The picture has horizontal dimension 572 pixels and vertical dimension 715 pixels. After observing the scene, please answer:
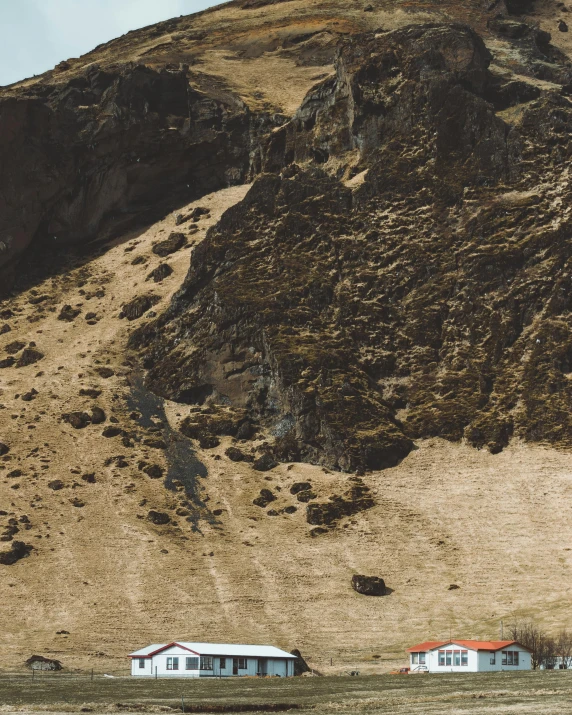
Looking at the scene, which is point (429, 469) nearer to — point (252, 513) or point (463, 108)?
point (252, 513)

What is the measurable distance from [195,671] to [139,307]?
7443cm

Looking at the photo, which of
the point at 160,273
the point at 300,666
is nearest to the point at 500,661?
the point at 300,666

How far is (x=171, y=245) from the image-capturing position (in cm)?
16550

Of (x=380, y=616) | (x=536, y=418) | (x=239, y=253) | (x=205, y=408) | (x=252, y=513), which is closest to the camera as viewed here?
(x=380, y=616)

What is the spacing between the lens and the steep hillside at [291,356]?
106 metres

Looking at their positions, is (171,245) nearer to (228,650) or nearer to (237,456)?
(237,456)

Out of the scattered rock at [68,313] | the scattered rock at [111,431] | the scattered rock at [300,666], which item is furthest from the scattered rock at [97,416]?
the scattered rock at [300,666]

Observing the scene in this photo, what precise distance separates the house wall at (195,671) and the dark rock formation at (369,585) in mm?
19171

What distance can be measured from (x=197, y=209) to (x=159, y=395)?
135 feet

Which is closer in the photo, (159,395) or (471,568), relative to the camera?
(471,568)

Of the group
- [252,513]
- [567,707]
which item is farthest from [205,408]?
[567,707]

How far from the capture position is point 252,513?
11919cm

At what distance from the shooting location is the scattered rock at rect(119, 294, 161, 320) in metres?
152

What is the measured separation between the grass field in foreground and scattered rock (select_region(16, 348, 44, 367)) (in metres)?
68.0
